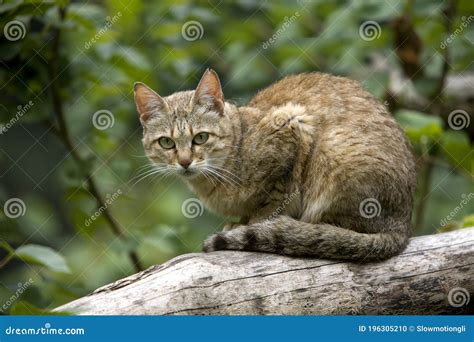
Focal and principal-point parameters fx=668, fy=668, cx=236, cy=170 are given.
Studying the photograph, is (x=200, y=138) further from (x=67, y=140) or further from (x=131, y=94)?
(x=131, y=94)

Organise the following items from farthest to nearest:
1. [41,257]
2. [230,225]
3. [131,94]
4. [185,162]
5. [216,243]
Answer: [131,94] → [230,225] → [185,162] → [216,243] → [41,257]

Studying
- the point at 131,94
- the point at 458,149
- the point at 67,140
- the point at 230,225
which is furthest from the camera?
the point at 131,94

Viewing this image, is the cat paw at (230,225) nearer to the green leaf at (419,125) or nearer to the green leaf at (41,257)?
the green leaf at (41,257)

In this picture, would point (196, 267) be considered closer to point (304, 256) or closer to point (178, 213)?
point (304, 256)

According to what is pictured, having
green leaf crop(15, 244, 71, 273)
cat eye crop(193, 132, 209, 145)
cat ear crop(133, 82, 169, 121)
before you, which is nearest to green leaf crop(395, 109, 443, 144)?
cat eye crop(193, 132, 209, 145)

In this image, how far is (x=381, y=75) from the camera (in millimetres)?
7195

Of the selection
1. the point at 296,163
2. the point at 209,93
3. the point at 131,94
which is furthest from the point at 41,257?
the point at 131,94

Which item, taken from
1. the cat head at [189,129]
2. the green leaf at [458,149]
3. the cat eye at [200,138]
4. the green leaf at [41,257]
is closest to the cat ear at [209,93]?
the cat head at [189,129]

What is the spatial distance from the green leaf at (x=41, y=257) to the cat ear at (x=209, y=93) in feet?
5.37

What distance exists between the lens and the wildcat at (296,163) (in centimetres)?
484

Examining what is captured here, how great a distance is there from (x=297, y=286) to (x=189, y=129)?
1.53 meters

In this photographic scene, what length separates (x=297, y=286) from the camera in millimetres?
4609

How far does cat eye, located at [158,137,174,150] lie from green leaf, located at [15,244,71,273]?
4.15ft

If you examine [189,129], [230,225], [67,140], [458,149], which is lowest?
[230,225]
